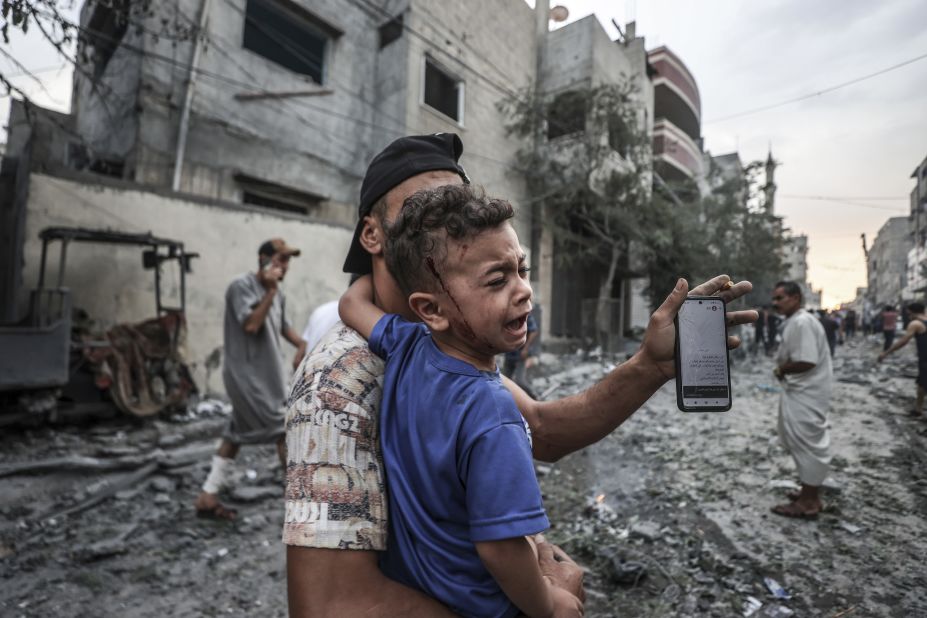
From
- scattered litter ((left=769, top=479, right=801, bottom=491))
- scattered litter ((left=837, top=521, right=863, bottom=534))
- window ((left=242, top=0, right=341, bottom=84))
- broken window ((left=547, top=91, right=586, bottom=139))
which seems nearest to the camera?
scattered litter ((left=837, top=521, right=863, bottom=534))

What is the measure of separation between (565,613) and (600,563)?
101 inches

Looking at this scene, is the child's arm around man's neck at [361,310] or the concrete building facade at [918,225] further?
the concrete building facade at [918,225]

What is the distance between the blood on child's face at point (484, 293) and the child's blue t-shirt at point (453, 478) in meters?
0.07

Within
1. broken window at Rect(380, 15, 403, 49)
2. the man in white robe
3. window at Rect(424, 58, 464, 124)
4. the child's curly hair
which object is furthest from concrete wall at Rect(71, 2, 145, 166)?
the man in white robe

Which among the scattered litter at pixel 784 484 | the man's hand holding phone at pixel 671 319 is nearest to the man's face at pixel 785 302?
the scattered litter at pixel 784 484

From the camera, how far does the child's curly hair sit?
98 cm

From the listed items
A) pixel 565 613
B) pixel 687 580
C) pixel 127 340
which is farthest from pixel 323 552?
pixel 127 340

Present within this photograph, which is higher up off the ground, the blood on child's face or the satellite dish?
the satellite dish

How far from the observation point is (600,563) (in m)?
3.16

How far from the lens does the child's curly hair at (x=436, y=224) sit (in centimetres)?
98

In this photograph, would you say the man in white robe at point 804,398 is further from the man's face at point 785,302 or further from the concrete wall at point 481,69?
the concrete wall at point 481,69

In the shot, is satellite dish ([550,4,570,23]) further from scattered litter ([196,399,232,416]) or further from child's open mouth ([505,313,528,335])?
child's open mouth ([505,313,528,335])

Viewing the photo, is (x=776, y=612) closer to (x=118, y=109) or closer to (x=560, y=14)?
(x=118, y=109)

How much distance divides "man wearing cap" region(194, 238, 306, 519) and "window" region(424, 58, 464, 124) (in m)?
9.99
